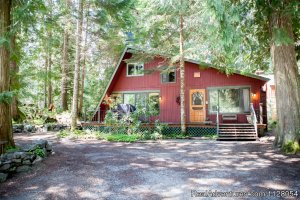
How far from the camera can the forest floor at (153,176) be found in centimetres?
412

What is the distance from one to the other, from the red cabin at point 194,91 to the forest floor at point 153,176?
638cm

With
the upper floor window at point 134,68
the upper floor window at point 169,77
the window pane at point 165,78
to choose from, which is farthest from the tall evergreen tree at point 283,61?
the upper floor window at point 134,68

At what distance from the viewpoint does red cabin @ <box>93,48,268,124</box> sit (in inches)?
512

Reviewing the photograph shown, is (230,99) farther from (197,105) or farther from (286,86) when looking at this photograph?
(286,86)

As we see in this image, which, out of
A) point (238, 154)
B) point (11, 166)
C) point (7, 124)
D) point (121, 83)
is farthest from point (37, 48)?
point (238, 154)

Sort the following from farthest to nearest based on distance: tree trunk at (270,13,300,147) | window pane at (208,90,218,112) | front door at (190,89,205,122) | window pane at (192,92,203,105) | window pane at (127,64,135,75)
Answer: window pane at (127,64,135,75), window pane at (192,92,203,105), front door at (190,89,205,122), window pane at (208,90,218,112), tree trunk at (270,13,300,147)

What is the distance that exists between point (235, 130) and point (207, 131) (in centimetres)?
165

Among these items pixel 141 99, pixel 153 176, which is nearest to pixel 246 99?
pixel 141 99

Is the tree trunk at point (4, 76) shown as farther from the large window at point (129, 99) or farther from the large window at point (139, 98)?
the large window at point (129, 99)

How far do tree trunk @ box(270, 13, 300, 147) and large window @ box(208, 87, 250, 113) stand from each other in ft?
18.0

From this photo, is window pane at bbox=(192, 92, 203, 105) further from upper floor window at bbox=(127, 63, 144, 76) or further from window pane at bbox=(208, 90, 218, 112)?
upper floor window at bbox=(127, 63, 144, 76)

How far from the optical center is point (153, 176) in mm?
5012

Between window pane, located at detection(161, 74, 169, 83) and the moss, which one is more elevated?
window pane, located at detection(161, 74, 169, 83)

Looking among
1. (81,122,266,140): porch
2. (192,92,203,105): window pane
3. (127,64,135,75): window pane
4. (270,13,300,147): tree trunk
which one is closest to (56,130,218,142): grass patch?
(81,122,266,140): porch
